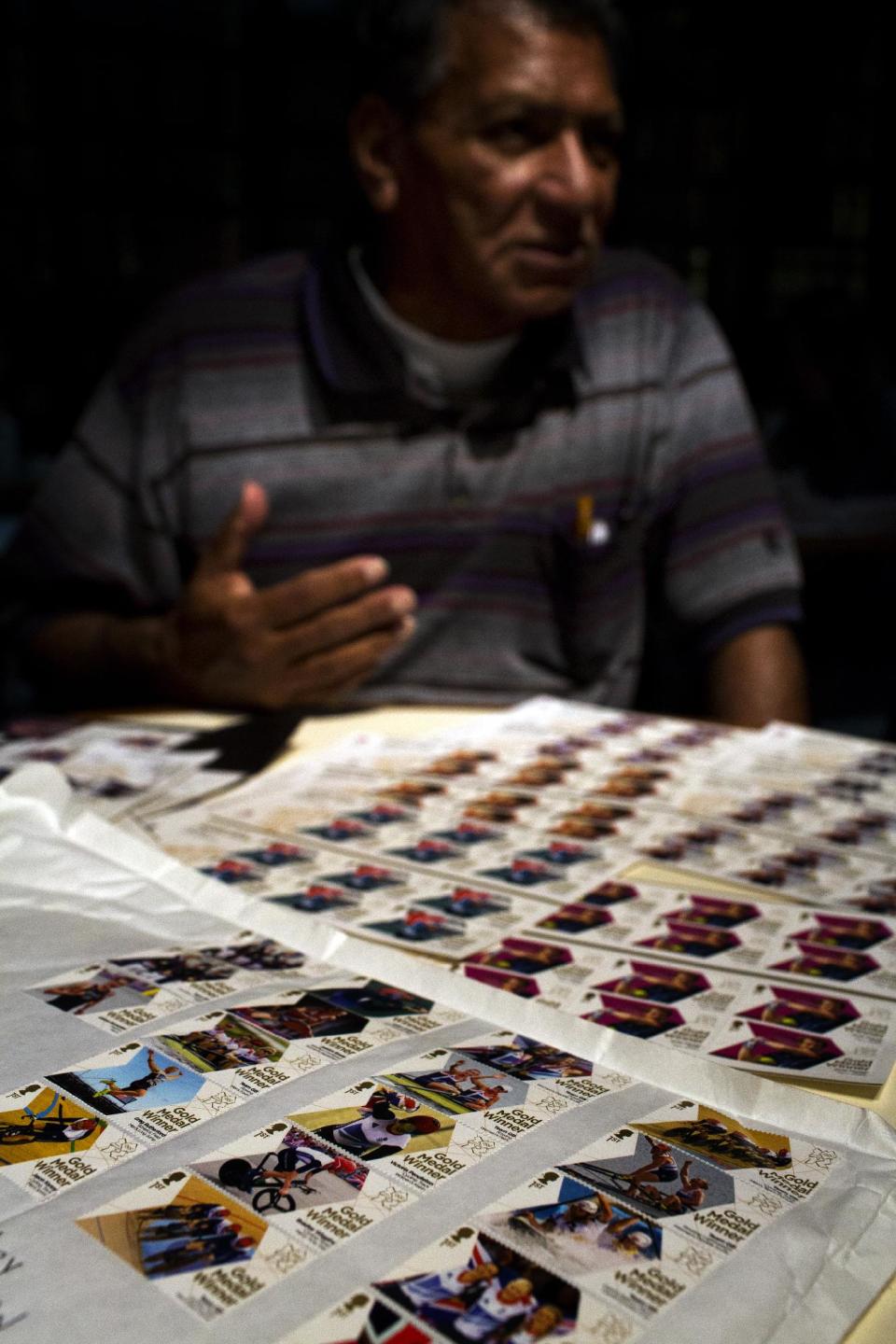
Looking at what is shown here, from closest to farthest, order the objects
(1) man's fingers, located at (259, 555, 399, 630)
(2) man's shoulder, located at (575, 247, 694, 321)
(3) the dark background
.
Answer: (1) man's fingers, located at (259, 555, 399, 630) < (2) man's shoulder, located at (575, 247, 694, 321) < (3) the dark background

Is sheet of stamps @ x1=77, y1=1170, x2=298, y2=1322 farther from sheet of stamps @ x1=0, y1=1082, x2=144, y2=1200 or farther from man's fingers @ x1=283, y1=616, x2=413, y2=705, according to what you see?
man's fingers @ x1=283, y1=616, x2=413, y2=705

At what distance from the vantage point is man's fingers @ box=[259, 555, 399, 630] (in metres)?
1.12

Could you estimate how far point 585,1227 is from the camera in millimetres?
393

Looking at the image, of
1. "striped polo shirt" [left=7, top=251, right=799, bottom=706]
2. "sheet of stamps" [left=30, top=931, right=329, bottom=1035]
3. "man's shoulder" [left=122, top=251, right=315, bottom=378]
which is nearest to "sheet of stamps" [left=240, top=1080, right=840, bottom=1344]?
"sheet of stamps" [left=30, top=931, right=329, bottom=1035]

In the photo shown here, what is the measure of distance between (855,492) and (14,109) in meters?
4.70

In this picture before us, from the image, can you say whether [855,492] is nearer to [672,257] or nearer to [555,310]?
[555,310]

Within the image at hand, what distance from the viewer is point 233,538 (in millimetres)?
1186

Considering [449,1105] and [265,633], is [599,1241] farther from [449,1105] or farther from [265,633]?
[265,633]

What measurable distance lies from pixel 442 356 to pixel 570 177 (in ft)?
0.90

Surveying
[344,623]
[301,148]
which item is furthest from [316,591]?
[301,148]

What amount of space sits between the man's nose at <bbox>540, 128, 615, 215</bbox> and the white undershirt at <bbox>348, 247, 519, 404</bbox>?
20 centimetres

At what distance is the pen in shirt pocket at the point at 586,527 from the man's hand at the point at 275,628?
15.6 inches

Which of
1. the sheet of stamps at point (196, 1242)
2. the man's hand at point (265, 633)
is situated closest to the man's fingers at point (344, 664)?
the man's hand at point (265, 633)

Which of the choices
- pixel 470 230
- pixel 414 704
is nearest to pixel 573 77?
pixel 470 230
